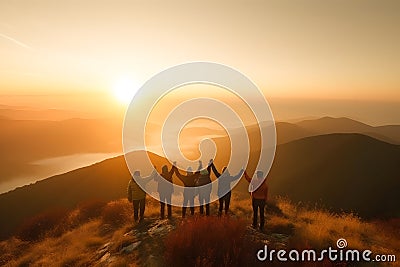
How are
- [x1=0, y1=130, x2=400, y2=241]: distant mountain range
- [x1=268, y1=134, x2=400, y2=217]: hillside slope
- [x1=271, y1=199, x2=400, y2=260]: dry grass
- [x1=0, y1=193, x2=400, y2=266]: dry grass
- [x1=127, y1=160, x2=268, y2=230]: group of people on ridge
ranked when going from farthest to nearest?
1. [x1=0, y1=130, x2=400, y2=241]: distant mountain range
2. [x1=268, y1=134, x2=400, y2=217]: hillside slope
3. [x1=127, y1=160, x2=268, y2=230]: group of people on ridge
4. [x1=271, y1=199, x2=400, y2=260]: dry grass
5. [x1=0, y1=193, x2=400, y2=266]: dry grass

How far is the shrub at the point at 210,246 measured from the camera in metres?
8.22

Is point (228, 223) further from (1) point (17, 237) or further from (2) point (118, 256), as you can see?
(1) point (17, 237)

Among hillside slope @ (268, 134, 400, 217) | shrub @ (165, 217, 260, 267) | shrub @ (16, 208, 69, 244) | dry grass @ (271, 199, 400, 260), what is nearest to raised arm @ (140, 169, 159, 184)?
shrub @ (165, 217, 260, 267)

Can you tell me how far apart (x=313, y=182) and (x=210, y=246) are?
60.9m

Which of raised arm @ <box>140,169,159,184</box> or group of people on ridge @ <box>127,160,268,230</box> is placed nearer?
group of people on ridge @ <box>127,160,268,230</box>

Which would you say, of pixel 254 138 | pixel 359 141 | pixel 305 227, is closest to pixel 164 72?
pixel 305 227

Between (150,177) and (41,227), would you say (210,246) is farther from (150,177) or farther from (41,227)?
(41,227)

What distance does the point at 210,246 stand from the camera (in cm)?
849

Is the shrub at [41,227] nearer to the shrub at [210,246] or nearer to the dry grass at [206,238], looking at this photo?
the dry grass at [206,238]

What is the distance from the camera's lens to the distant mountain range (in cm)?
5153

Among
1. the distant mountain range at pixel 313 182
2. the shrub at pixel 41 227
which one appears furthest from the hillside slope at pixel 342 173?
the shrub at pixel 41 227

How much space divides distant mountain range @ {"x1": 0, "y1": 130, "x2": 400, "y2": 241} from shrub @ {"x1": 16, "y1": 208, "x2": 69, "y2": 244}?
3061 cm

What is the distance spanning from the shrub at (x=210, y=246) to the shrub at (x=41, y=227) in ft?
44.6

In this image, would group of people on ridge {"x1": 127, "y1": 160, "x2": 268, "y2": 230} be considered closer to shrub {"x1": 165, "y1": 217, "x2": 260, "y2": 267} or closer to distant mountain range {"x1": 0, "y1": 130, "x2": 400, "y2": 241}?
shrub {"x1": 165, "y1": 217, "x2": 260, "y2": 267}
